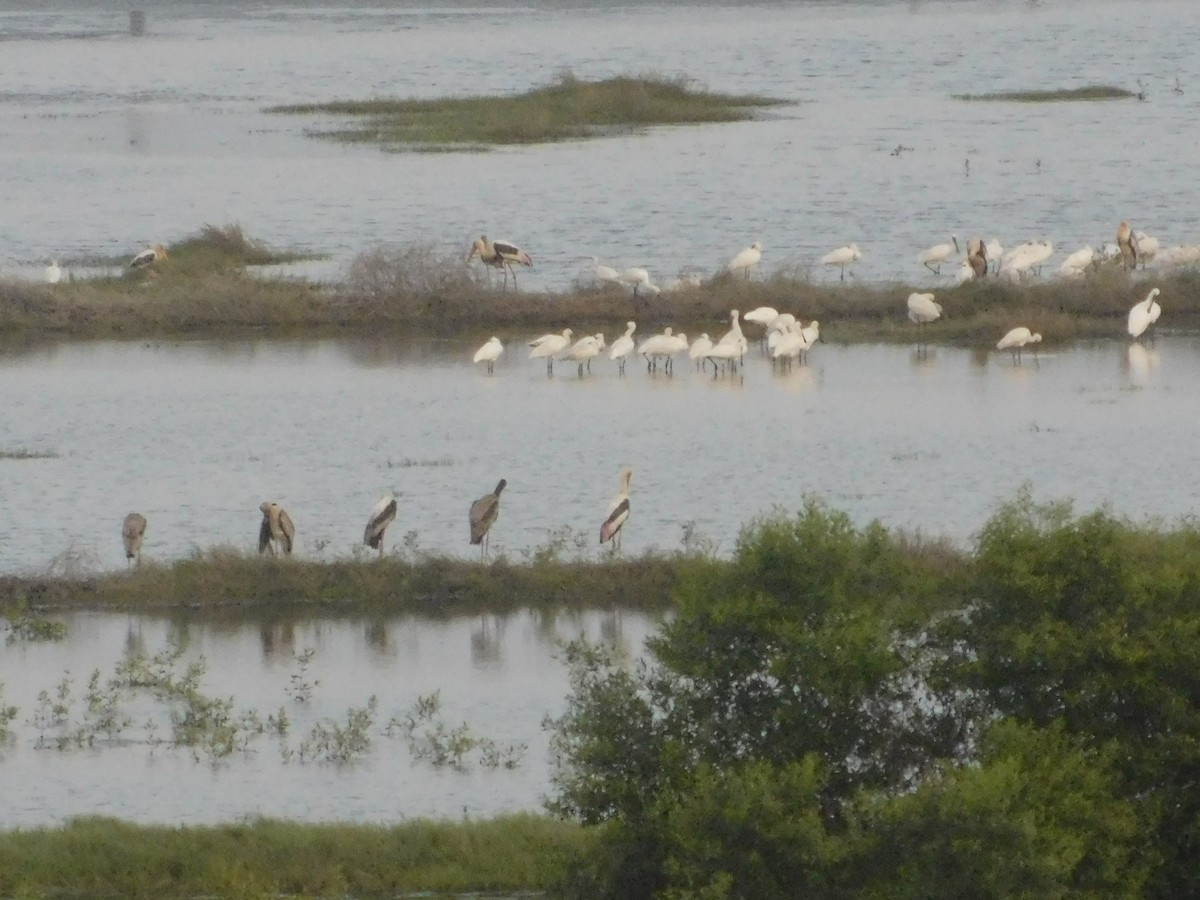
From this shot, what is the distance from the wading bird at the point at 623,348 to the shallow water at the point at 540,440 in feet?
0.75

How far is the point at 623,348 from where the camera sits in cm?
3198

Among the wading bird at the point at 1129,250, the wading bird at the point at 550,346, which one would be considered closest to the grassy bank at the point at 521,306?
the wading bird at the point at 1129,250

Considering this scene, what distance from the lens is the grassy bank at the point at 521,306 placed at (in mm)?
35062

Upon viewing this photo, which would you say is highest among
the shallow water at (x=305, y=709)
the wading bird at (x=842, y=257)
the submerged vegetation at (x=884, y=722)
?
the submerged vegetation at (x=884, y=722)

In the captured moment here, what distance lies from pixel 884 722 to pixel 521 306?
79.6ft

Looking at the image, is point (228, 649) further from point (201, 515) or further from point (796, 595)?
point (796, 595)

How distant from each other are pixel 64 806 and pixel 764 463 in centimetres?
1284

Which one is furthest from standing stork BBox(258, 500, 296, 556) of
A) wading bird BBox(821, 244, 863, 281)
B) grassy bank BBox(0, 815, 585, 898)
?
wading bird BBox(821, 244, 863, 281)

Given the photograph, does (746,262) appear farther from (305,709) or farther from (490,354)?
(305,709)

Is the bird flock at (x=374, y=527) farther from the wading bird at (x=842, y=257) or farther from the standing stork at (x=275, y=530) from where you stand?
the wading bird at (x=842, y=257)

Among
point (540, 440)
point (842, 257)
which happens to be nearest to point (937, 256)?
point (842, 257)

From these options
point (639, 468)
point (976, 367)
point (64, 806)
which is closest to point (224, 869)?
point (64, 806)

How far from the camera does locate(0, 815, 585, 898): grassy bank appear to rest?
13680 mm

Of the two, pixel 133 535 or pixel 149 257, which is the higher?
pixel 133 535
